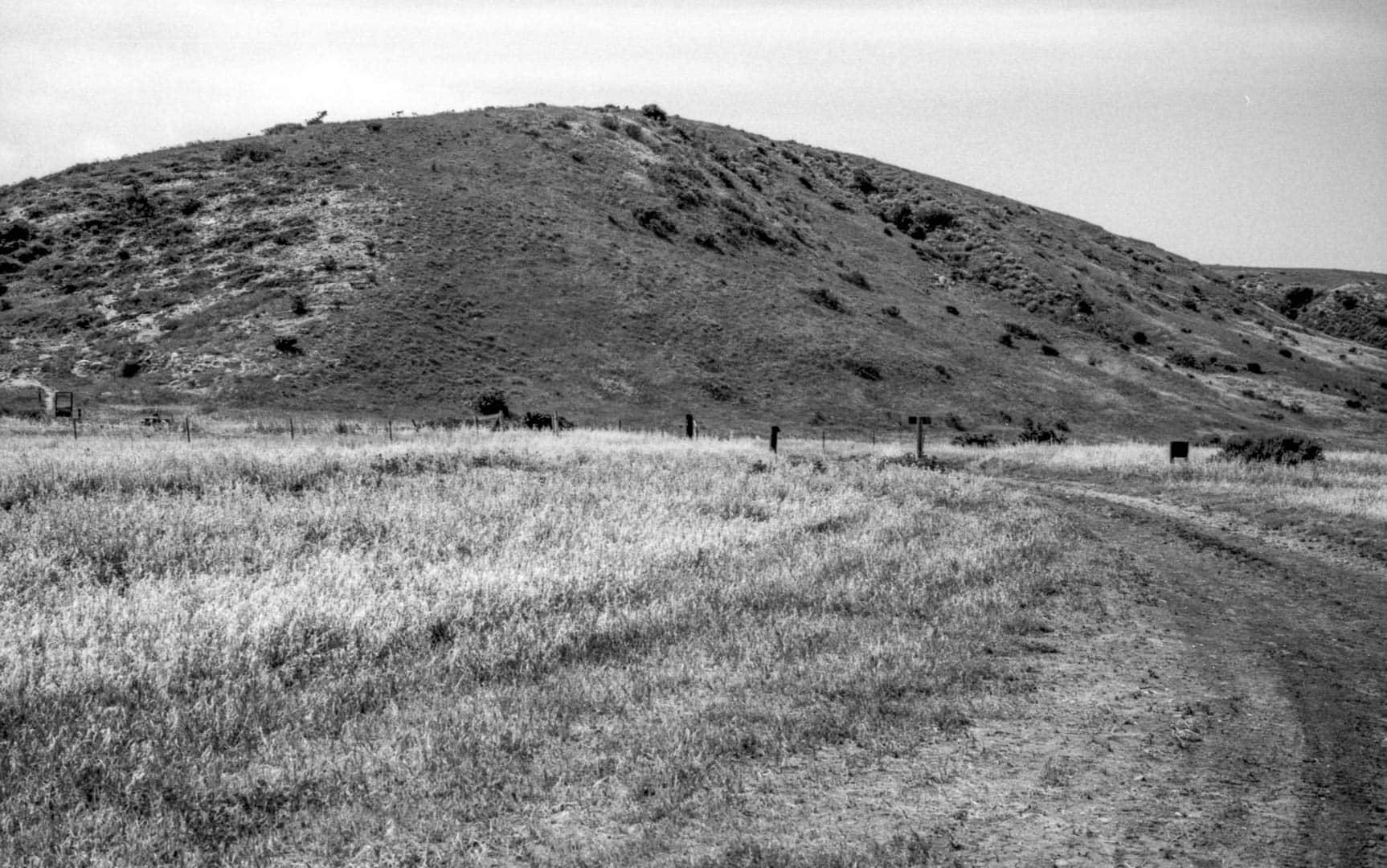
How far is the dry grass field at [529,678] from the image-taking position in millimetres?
5602

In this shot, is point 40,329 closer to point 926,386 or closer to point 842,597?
point 926,386

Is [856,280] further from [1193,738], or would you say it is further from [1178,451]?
[1193,738]

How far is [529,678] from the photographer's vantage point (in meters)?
8.47

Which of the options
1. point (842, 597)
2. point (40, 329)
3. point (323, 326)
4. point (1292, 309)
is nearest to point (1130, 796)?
point (842, 597)

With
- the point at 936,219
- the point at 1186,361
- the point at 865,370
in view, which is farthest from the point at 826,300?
the point at 936,219

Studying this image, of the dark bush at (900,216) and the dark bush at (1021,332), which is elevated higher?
the dark bush at (900,216)

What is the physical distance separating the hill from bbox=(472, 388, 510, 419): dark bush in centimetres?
98

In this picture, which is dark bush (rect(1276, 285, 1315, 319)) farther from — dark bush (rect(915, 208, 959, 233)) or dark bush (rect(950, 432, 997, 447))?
dark bush (rect(950, 432, 997, 447))

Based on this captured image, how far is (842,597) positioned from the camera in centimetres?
1134

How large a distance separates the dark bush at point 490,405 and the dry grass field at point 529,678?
29348 millimetres

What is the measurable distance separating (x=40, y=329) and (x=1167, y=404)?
70.7 meters

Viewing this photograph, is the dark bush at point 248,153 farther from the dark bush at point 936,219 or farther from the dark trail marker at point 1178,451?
the dark bush at point 936,219

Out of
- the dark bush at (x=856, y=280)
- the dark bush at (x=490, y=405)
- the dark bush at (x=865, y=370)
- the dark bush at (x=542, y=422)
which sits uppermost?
the dark bush at (x=856, y=280)

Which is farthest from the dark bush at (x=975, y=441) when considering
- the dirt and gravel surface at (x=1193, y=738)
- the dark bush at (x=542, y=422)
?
the dirt and gravel surface at (x=1193, y=738)
